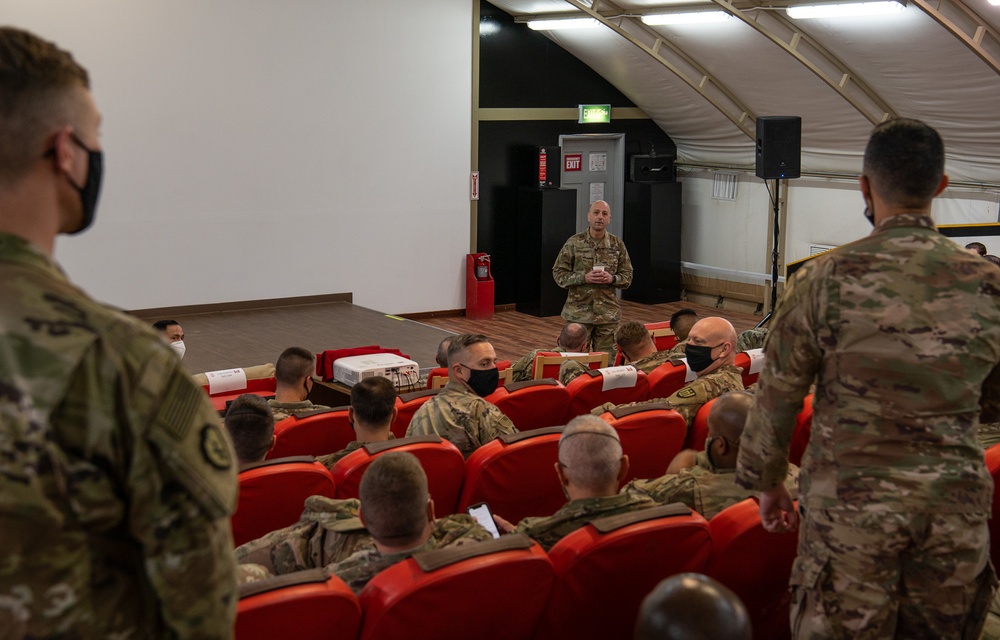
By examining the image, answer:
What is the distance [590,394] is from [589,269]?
11.5 feet

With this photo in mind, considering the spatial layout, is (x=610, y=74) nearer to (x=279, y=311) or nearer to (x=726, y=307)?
(x=726, y=307)

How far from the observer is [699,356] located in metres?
4.51

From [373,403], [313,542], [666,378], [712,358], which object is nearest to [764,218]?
[666,378]

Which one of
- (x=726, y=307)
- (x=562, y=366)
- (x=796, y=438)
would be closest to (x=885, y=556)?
(x=796, y=438)

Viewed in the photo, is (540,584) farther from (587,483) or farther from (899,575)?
(899,575)

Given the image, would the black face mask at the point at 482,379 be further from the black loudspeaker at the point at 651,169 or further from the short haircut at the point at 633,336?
the black loudspeaker at the point at 651,169

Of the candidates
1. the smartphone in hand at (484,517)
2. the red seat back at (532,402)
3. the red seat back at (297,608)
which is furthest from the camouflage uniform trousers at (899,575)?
the red seat back at (532,402)

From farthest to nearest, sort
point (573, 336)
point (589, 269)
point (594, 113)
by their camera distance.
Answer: point (594, 113)
point (589, 269)
point (573, 336)

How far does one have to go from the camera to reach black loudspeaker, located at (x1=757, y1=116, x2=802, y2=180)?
8.96 metres

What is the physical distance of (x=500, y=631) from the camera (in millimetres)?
2342

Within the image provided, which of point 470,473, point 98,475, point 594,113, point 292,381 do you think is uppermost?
point 594,113

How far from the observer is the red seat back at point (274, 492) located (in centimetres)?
311

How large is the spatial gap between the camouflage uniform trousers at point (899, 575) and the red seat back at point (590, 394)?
2430 millimetres

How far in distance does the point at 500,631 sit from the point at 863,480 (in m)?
0.89
